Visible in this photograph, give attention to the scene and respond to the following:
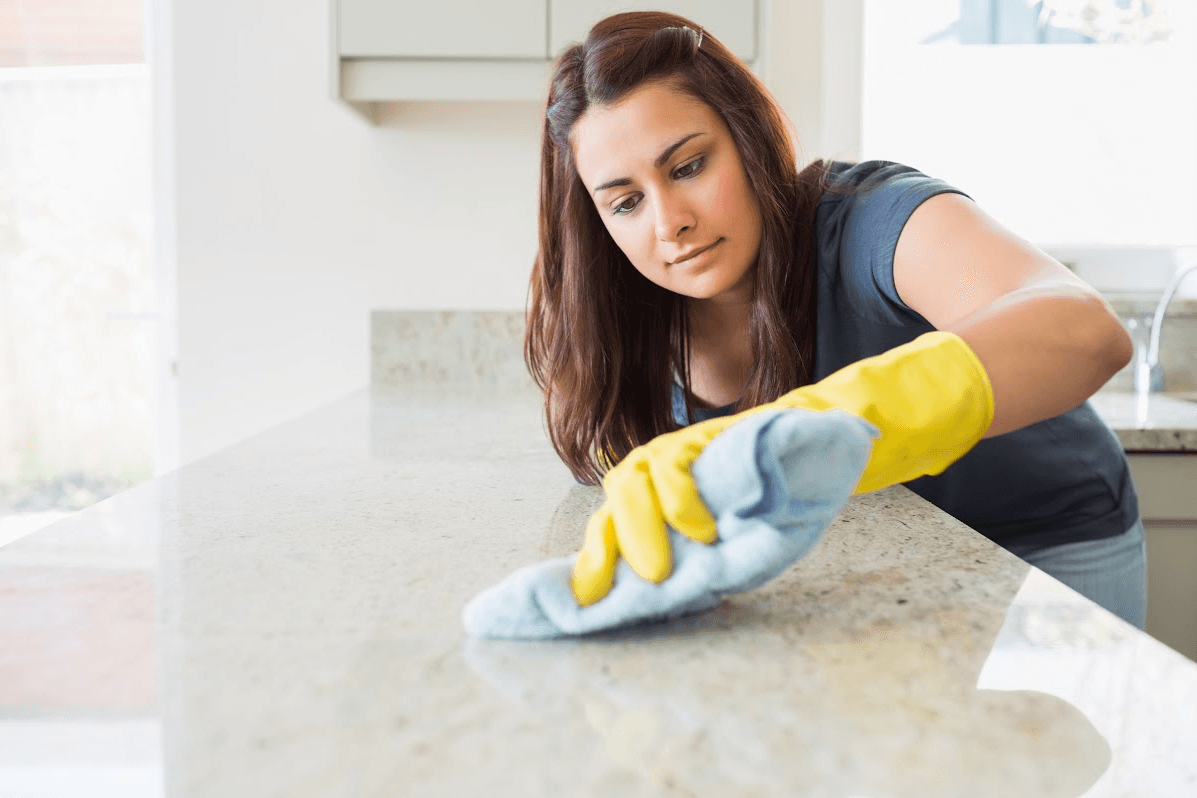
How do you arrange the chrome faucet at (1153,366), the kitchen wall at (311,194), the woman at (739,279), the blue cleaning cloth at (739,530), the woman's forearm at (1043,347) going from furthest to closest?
1. the kitchen wall at (311,194)
2. the chrome faucet at (1153,366)
3. the woman at (739,279)
4. the woman's forearm at (1043,347)
5. the blue cleaning cloth at (739,530)

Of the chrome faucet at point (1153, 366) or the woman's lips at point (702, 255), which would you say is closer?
the woman's lips at point (702, 255)

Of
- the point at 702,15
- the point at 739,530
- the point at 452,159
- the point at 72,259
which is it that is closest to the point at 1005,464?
the point at 739,530

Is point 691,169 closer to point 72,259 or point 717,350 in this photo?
point 717,350

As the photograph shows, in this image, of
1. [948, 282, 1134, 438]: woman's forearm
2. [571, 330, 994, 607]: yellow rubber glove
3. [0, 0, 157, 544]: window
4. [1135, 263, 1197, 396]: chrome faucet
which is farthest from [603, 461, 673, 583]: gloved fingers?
[0, 0, 157, 544]: window

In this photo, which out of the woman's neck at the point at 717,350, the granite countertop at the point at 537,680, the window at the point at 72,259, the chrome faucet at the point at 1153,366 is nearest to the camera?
the granite countertop at the point at 537,680

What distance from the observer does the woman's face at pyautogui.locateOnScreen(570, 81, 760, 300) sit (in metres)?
0.98

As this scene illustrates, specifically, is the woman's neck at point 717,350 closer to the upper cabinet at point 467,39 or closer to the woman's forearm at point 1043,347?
the woman's forearm at point 1043,347

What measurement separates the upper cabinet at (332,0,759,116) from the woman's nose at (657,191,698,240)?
0.98 m

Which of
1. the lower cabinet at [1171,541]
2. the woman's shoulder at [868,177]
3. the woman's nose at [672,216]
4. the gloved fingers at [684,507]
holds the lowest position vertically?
the lower cabinet at [1171,541]

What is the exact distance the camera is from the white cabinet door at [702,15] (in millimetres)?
1834

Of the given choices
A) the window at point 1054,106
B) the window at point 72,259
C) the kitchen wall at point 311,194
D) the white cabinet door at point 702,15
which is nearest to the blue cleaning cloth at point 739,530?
the white cabinet door at point 702,15

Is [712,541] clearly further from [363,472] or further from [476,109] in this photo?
[476,109]

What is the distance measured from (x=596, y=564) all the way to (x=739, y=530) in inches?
3.0

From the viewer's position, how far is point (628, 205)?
1.03m
